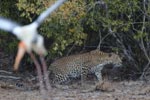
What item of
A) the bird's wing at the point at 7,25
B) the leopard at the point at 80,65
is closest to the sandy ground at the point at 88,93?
the leopard at the point at 80,65

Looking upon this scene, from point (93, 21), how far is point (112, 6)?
1.51 feet

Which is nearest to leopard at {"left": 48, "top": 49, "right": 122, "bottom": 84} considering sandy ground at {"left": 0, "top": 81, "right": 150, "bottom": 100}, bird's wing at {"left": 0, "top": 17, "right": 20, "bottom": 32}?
sandy ground at {"left": 0, "top": 81, "right": 150, "bottom": 100}

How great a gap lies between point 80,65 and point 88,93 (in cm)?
187

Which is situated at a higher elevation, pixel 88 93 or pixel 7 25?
pixel 7 25

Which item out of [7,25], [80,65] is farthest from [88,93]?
[7,25]

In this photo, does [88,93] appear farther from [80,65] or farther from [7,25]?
[7,25]

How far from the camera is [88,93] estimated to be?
7930mm

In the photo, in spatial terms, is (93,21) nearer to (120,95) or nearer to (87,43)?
(87,43)

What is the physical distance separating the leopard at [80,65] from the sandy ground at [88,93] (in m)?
0.70

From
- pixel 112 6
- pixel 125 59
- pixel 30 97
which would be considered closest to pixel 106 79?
pixel 125 59

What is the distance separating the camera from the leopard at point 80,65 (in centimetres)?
960

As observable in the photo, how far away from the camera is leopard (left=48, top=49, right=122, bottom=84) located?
31.5 ft

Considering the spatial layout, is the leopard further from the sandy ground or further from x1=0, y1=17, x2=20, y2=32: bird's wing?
→ x1=0, y1=17, x2=20, y2=32: bird's wing

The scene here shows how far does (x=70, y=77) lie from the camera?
9625 millimetres
